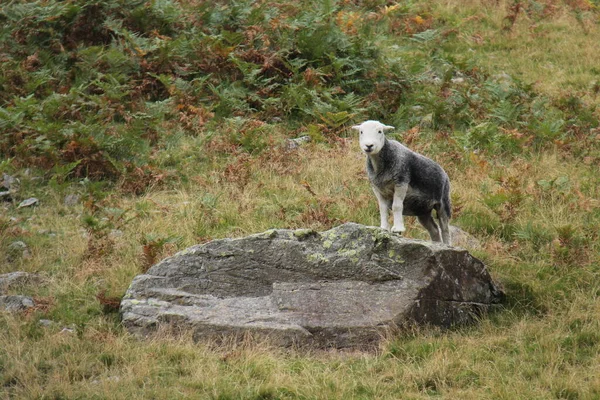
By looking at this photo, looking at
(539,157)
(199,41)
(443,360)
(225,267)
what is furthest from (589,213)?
(199,41)

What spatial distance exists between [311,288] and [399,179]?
63.0 inches

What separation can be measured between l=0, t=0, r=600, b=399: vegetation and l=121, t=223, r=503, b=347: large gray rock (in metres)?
0.30

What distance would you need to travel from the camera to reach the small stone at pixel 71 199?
1288 cm

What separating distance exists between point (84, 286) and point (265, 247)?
237 cm

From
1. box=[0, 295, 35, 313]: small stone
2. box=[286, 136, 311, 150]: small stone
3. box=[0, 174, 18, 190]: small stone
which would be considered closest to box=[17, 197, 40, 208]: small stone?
box=[0, 174, 18, 190]: small stone

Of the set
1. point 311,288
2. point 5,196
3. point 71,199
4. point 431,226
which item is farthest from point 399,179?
point 5,196

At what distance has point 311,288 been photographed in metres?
9.42

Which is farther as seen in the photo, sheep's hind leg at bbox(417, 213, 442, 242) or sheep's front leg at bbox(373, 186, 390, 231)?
sheep's hind leg at bbox(417, 213, 442, 242)

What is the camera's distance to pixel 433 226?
1023 centimetres

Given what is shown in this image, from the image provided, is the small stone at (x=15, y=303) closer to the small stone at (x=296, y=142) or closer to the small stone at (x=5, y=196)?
the small stone at (x=5, y=196)

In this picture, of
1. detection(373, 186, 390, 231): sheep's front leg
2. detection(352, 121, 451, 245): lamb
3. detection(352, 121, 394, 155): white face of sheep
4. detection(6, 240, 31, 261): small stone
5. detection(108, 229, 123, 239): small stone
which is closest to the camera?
detection(352, 121, 394, 155): white face of sheep

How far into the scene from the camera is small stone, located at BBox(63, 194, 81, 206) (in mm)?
12875

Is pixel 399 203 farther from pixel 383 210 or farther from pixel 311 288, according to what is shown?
pixel 311 288

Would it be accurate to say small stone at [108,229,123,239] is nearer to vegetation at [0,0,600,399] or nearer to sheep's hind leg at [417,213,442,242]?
vegetation at [0,0,600,399]
